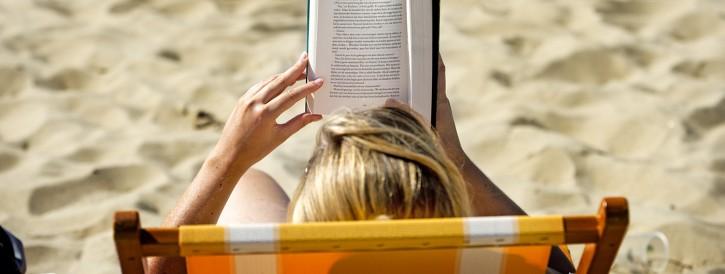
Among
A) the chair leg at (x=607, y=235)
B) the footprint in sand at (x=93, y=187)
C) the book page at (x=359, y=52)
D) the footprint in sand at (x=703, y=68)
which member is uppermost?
the book page at (x=359, y=52)

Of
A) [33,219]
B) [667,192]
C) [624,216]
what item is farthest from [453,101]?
[624,216]

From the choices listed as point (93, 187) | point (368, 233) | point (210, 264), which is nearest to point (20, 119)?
point (93, 187)

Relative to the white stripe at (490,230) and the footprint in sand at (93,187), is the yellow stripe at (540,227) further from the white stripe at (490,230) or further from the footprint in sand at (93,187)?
the footprint in sand at (93,187)

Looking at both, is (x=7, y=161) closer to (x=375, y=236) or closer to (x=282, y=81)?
(x=282, y=81)

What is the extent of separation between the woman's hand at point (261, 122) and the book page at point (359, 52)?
0.03m

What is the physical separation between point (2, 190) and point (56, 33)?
3.83 ft

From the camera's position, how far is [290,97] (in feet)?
6.22

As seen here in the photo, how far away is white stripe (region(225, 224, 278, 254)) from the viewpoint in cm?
140

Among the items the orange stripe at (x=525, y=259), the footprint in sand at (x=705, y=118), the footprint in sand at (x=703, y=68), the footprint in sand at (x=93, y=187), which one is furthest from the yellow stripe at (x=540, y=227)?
the footprint in sand at (x=703, y=68)

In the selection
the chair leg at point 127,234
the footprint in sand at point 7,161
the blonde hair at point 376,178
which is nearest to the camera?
the chair leg at point 127,234

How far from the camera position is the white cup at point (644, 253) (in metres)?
2.80

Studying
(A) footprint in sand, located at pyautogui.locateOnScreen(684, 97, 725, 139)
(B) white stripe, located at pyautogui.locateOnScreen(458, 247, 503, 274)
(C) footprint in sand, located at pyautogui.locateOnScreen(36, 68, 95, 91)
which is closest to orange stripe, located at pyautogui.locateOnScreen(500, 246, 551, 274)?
(B) white stripe, located at pyautogui.locateOnScreen(458, 247, 503, 274)

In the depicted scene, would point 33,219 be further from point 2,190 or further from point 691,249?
point 691,249

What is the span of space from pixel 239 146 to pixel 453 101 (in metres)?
1.88
